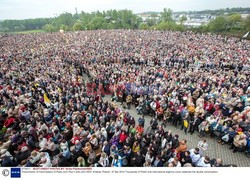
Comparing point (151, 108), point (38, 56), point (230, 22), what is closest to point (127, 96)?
point (151, 108)

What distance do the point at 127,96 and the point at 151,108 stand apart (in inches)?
74.0

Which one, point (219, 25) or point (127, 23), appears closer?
point (219, 25)

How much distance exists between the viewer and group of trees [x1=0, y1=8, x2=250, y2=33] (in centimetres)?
4509

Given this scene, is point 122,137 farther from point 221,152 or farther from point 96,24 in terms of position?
point 96,24

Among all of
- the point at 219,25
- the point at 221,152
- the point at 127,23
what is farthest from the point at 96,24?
the point at 221,152

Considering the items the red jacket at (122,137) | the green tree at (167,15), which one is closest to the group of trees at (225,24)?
the green tree at (167,15)

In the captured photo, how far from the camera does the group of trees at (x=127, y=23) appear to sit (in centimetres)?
4509

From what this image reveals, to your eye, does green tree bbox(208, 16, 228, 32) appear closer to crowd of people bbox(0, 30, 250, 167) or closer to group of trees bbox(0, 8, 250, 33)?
group of trees bbox(0, 8, 250, 33)

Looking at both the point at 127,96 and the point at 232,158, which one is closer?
the point at 232,158

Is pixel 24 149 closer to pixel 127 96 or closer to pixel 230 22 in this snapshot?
pixel 127 96

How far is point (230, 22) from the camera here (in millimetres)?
45375

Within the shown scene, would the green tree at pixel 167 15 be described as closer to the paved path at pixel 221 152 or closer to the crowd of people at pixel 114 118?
the crowd of people at pixel 114 118

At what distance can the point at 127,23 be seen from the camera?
216 feet

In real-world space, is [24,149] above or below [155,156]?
above
